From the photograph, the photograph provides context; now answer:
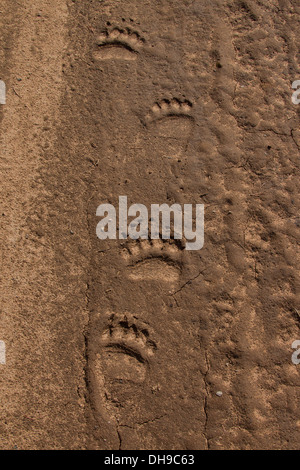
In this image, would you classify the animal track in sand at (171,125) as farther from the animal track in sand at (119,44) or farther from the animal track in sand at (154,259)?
the animal track in sand at (154,259)

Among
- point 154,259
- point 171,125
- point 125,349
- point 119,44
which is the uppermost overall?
point 119,44

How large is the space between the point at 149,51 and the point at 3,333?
6.31ft

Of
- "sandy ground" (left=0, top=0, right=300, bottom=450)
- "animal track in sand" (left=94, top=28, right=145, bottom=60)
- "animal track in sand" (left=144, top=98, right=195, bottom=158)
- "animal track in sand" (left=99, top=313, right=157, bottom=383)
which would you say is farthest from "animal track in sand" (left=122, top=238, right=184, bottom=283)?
"animal track in sand" (left=94, top=28, right=145, bottom=60)

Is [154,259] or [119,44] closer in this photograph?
[154,259]

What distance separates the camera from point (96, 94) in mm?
2496

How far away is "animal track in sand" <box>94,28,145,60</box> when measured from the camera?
2547 millimetres

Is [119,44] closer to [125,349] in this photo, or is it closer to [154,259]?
[154,259]

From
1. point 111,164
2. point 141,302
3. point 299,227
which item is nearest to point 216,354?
point 141,302

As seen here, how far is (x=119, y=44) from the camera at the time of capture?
2.56m

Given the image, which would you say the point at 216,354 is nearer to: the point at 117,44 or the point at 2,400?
the point at 2,400

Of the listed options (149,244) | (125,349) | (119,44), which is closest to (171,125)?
(119,44)

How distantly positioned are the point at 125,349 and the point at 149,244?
23.7 inches

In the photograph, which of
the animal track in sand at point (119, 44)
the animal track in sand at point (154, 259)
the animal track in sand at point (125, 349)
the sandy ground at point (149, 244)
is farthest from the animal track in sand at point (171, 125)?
the animal track in sand at point (125, 349)

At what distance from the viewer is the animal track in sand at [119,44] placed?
2.55m
